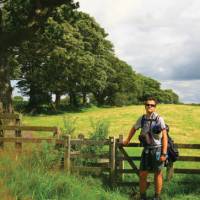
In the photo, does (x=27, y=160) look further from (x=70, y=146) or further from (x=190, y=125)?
(x=190, y=125)

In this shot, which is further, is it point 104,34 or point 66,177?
point 104,34

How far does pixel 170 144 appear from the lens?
40.2 feet

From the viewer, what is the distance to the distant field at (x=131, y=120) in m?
41.5

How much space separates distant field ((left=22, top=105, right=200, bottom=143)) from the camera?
41469 mm

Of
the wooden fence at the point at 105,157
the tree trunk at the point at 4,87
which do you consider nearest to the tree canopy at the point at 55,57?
the tree trunk at the point at 4,87

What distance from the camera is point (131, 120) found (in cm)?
5244

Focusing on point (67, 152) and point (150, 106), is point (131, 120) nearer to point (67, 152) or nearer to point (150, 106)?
point (67, 152)

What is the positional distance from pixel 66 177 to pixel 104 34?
200 feet

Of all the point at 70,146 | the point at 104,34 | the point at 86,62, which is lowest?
the point at 70,146

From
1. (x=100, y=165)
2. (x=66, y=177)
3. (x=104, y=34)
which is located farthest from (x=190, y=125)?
(x=66, y=177)

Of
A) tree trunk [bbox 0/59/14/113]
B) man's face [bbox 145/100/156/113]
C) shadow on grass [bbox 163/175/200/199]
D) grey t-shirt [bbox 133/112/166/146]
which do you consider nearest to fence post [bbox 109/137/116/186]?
shadow on grass [bbox 163/175/200/199]

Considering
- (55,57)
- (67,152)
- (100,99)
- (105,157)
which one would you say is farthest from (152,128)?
(100,99)

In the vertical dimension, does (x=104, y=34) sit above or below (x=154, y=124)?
above

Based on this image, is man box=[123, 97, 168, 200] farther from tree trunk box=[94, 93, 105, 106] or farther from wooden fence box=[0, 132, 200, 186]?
tree trunk box=[94, 93, 105, 106]
